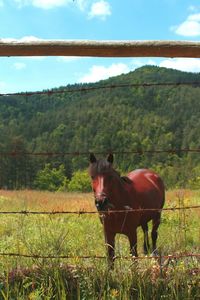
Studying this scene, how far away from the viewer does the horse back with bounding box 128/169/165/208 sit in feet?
19.8

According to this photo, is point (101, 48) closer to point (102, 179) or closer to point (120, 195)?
point (102, 179)

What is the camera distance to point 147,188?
21.1ft

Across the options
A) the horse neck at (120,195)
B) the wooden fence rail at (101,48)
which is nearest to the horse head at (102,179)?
the horse neck at (120,195)

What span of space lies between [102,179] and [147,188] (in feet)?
6.22

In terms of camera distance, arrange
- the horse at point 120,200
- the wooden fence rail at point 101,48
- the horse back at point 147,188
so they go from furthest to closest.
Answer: the horse back at point 147,188, the horse at point 120,200, the wooden fence rail at point 101,48

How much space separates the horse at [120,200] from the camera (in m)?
4.61

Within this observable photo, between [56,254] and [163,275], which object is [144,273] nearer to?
[163,275]

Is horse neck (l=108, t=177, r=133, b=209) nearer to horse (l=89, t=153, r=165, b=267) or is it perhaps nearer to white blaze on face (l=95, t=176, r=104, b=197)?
horse (l=89, t=153, r=165, b=267)

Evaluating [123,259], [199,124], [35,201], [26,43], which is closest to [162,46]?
[26,43]

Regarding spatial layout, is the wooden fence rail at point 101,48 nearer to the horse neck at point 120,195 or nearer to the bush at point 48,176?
the bush at point 48,176

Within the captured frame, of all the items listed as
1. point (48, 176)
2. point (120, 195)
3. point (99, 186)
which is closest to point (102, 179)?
point (99, 186)

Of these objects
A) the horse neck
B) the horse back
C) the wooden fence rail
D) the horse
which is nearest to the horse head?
the horse

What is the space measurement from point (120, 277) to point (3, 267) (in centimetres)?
93

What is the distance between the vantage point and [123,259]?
10.3 ft
